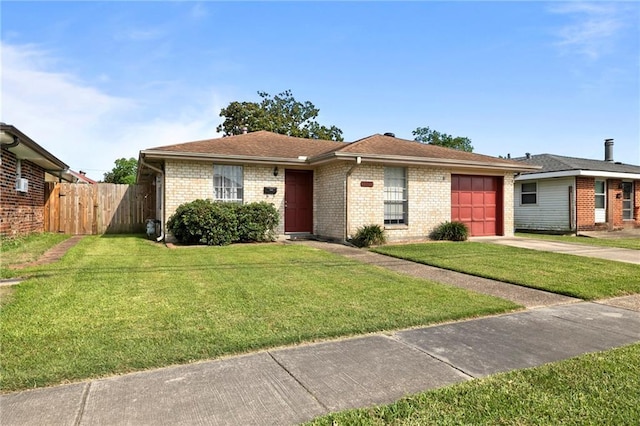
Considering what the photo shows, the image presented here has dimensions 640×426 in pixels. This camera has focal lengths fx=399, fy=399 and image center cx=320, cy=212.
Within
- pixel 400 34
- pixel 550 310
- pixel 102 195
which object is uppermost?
pixel 400 34

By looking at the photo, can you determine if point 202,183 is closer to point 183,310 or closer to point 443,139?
point 183,310

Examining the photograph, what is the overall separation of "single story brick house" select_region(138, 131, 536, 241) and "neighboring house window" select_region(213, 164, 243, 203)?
0.03m

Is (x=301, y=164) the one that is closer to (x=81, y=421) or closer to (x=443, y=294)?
(x=443, y=294)

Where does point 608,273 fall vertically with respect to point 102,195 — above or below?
below

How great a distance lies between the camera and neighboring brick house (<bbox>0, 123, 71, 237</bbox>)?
9584 mm

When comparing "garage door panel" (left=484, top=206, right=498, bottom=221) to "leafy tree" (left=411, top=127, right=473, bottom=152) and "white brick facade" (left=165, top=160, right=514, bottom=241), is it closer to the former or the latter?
"white brick facade" (left=165, top=160, right=514, bottom=241)

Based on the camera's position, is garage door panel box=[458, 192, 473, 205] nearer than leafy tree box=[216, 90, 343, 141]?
Yes

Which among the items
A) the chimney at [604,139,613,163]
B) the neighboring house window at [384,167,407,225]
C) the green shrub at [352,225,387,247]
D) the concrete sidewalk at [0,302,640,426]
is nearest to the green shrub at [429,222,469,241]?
the neighboring house window at [384,167,407,225]

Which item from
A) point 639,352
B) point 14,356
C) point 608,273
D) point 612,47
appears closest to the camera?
point 14,356

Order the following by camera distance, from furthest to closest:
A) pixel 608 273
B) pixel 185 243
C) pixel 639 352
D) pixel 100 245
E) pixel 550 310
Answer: pixel 185 243, pixel 100 245, pixel 608 273, pixel 550 310, pixel 639 352

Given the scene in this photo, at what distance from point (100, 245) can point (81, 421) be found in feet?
31.1

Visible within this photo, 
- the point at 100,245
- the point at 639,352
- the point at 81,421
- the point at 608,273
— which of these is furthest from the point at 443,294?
the point at 100,245

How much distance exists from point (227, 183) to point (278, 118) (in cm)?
2951

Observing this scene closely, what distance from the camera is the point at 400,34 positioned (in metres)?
11.0
